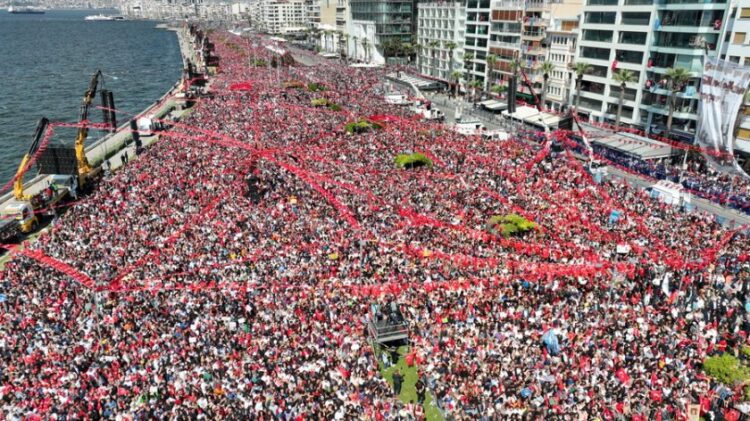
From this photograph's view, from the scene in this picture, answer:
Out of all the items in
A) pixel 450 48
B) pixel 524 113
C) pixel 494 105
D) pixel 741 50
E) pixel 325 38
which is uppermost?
pixel 741 50

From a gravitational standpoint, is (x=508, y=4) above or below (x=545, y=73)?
above

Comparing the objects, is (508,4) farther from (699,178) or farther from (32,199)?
(32,199)

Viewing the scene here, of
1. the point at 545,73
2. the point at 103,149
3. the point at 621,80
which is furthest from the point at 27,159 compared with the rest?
the point at 545,73

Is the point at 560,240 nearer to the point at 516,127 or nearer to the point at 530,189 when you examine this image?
the point at 530,189

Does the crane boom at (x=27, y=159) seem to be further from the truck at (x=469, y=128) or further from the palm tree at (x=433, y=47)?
the palm tree at (x=433, y=47)

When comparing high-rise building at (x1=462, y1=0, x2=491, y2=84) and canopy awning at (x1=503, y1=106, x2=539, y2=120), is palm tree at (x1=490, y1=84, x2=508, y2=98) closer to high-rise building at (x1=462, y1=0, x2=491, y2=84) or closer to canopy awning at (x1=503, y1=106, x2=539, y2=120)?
high-rise building at (x1=462, y1=0, x2=491, y2=84)

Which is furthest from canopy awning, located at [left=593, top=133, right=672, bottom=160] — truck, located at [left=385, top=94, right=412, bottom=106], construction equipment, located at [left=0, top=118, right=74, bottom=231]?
construction equipment, located at [left=0, top=118, right=74, bottom=231]
